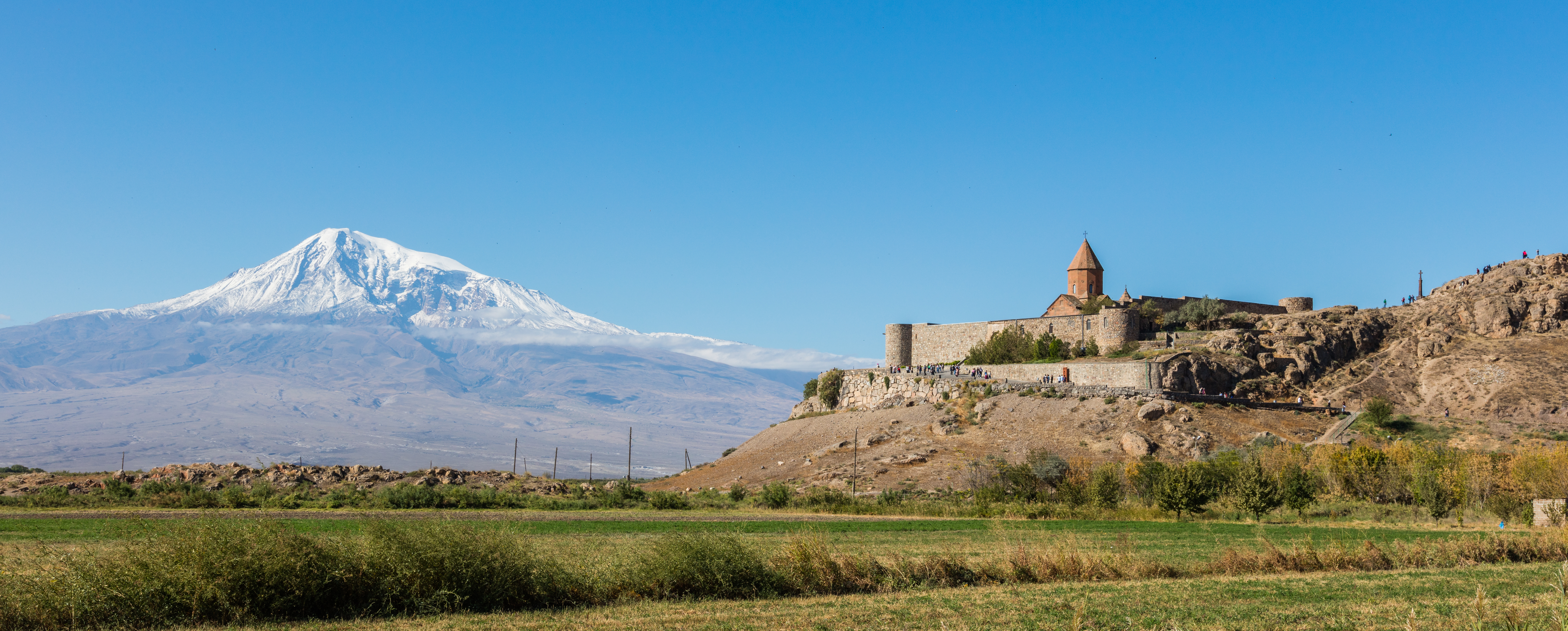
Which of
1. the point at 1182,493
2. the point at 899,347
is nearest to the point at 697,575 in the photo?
the point at 1182,493

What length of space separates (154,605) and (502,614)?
428 cm

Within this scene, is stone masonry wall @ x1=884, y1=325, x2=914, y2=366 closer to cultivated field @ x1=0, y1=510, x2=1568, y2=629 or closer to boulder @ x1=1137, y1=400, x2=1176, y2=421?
boulder @ x1=1137, y1=400, x2=1176, y2=421

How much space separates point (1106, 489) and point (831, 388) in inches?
1506

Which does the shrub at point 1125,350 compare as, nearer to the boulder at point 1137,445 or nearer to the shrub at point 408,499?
the boulder at point 1137,445

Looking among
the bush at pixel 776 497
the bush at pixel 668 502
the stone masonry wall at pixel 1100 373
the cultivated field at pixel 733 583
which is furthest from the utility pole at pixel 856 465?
the cultivated field at pixel 733 583

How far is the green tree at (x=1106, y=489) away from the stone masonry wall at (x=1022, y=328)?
2557 cm

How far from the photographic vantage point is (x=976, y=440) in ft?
187

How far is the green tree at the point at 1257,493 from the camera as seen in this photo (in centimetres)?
3719

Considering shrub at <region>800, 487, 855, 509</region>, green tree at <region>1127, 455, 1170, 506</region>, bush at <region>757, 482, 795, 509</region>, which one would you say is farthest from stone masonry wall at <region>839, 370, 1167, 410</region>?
bush at <region>757, 482, 795, 509</region>

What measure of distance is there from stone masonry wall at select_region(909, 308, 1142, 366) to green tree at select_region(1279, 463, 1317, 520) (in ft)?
85.0

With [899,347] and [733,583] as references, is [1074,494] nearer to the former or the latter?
[733,583]

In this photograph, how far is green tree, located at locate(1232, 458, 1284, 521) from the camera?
37188 mm

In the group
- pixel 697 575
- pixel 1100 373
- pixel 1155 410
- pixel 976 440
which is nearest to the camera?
pixel 697 575

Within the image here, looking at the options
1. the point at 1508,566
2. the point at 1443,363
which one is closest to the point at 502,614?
the point at 1508,566
